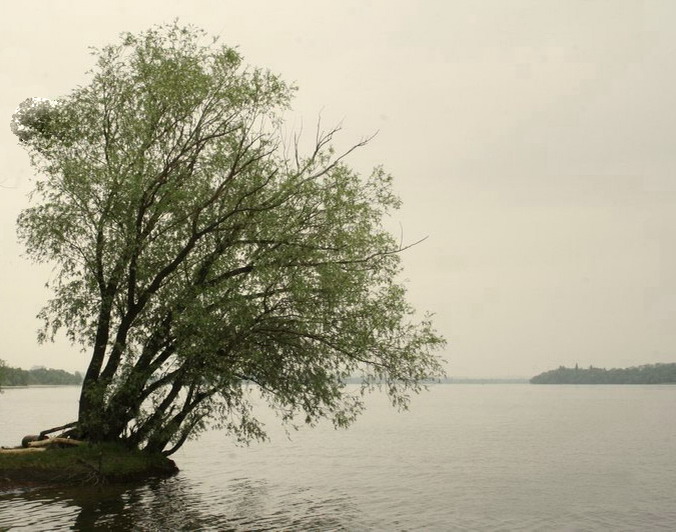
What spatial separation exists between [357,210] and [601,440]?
49.1m

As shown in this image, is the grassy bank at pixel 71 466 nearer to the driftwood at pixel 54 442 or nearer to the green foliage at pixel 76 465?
the green foliage at pixel 76 465

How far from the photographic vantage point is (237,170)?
31.2 m

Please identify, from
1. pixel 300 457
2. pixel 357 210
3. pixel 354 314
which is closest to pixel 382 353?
pixel 354 314

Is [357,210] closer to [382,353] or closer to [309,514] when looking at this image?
[382,353]

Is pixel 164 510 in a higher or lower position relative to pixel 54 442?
lower

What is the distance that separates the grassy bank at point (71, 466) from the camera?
94.6 feet

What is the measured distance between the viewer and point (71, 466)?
29.2m

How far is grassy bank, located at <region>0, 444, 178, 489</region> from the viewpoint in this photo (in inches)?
1135

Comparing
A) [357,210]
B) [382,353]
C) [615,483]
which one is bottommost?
[615,483]

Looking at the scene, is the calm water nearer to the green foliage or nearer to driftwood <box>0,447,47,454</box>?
the green foliage

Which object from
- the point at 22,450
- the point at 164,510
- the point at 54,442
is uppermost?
the point at 54,442

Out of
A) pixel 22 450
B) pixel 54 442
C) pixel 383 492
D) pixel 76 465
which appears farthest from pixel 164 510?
pixel 383 492

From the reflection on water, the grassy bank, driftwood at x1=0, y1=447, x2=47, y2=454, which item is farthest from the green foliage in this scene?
the reflection on water

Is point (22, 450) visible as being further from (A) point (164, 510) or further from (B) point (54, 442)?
(A) point (164, 510)
